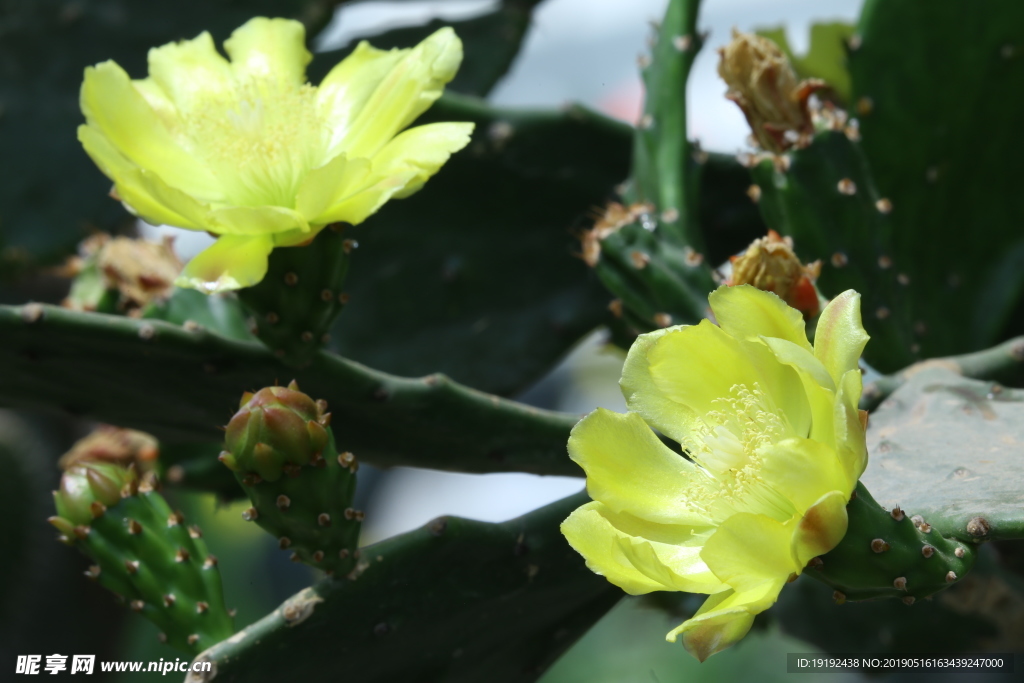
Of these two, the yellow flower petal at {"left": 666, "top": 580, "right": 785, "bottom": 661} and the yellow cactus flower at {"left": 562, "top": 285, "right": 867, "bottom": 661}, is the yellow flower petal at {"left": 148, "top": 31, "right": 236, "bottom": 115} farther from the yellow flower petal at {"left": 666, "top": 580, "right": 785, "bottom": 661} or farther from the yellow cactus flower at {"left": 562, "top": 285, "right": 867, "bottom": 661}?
the yellow flower petal at {"left": 666, "top": 580, "right": 785, "bottom": 661}

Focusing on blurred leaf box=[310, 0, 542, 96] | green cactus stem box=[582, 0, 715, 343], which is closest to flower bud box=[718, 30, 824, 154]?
green cactus stem box=[582, 0, 715, 343]

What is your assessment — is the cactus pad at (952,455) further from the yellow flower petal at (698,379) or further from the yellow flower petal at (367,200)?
the yellow flower petal at (367,200)

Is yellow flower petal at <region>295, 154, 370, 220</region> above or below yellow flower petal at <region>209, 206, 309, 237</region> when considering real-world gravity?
above

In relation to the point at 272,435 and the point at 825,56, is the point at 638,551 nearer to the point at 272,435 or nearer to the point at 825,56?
the point at 272,435

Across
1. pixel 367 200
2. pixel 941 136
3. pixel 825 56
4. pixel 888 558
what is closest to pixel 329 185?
pixel 367 200

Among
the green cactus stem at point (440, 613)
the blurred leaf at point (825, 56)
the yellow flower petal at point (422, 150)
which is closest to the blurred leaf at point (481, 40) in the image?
→ the blurred leaf at point (825, 56)
